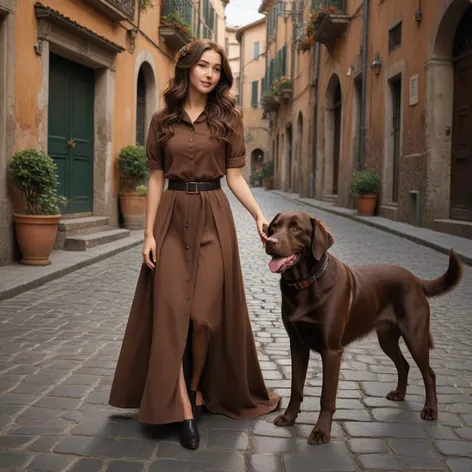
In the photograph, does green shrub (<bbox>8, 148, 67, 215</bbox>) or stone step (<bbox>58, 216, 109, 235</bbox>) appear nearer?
green shrub (<bbox>8, 148, 67, 215</bbox>)

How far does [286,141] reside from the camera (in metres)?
37.8

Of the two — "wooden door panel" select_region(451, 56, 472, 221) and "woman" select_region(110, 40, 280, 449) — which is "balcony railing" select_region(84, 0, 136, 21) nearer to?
"wooden door panel" select_region(451, 56, 472, 221)

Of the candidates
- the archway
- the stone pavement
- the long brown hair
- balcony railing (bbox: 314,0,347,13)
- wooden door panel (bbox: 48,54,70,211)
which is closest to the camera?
the stone pavement

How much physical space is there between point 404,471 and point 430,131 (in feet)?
37.8

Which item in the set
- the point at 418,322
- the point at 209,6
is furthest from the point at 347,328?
the point at 209,6

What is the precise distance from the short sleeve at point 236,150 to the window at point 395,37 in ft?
44.0

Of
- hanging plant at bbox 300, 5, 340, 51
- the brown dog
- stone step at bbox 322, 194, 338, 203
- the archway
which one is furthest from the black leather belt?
stone step at bbox 322, 194, 338, 203

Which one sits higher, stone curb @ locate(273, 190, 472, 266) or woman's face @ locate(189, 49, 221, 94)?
woman's face @ locate(189, 49, 221, 94)

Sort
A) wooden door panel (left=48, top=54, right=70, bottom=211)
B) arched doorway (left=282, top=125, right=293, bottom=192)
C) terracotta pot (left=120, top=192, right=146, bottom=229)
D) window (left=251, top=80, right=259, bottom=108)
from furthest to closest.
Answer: window (left=251, top=80, right=259, bottom=108)
arched doorway (left=282, top=125, right=293, bottom=192)
terracotta pot (left=120, top=192, right=146, bottom=229)
wooden door panel (left=48, top=54, right=70, bottom=211)

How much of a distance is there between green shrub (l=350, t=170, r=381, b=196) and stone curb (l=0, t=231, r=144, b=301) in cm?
666

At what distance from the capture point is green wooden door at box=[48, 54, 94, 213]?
11242 millimetres

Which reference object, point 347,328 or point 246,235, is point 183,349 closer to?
point 347,328

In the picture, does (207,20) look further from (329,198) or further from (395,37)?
(395,37)

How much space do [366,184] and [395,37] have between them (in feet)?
11.4
